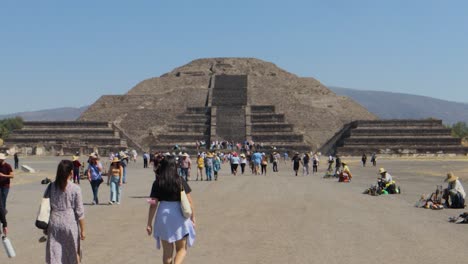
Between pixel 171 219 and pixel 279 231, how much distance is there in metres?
5.05

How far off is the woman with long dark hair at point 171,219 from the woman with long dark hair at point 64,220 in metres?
1.00

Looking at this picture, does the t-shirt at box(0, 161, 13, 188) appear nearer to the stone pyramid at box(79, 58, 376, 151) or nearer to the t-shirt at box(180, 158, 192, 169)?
the t-shirt at box(180, 158, 192, 169)

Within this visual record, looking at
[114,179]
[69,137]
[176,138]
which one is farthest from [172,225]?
[69,137]

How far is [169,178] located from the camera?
8961 millimetres

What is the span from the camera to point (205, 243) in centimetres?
1209

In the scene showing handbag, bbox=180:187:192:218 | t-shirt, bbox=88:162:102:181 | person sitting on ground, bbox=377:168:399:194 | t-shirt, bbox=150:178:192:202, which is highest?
t-shirt, bbox=150:178:192:202

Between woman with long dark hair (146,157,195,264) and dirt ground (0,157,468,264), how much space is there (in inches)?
65.7

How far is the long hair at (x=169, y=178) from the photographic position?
8.88 m

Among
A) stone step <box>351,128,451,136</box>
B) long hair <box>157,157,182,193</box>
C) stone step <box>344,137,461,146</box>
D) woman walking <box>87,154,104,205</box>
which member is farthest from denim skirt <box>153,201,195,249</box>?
stone step <box>351,128,451,136</box>

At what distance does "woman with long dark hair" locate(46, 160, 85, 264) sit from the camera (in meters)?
8.39

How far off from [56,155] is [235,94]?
78.0 feet

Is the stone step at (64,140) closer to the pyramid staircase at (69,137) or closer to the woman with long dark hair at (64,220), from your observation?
the pyramid staircase at (69,137)

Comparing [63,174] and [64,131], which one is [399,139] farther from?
[63,174]

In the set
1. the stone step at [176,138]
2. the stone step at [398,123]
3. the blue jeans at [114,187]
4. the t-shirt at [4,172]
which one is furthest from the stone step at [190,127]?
the t-shirt at [4,172]
